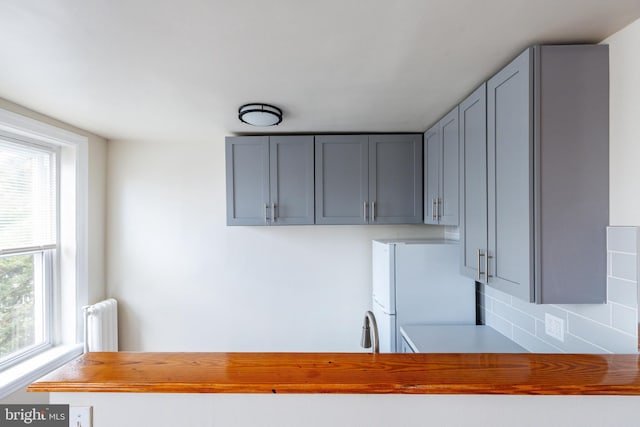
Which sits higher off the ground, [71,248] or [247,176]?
[247,176]

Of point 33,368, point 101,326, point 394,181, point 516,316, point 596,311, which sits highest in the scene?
point 394,181

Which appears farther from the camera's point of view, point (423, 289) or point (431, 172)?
point (431, 172)

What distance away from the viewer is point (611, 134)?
1197mm

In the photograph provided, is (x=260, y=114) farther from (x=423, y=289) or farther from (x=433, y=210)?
(x=423, y=289)

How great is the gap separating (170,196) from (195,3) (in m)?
2.12

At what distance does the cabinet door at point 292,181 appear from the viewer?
2.50 m

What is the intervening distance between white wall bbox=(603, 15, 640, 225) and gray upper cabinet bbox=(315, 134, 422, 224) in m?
1.36

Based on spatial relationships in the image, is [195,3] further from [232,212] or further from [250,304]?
[250,304]

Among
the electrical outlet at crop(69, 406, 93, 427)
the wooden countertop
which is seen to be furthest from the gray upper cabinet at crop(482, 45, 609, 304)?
the electrical outlet at crop(69, 406, 93, 427)

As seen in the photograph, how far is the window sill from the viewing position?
189 cm

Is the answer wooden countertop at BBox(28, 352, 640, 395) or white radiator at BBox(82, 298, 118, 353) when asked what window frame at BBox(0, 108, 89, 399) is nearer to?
white radiator at BBox(82, 298, 118, 353)

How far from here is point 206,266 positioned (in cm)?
282

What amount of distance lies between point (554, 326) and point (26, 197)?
3.37 metres

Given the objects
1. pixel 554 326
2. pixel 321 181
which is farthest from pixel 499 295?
pixel 321 181
